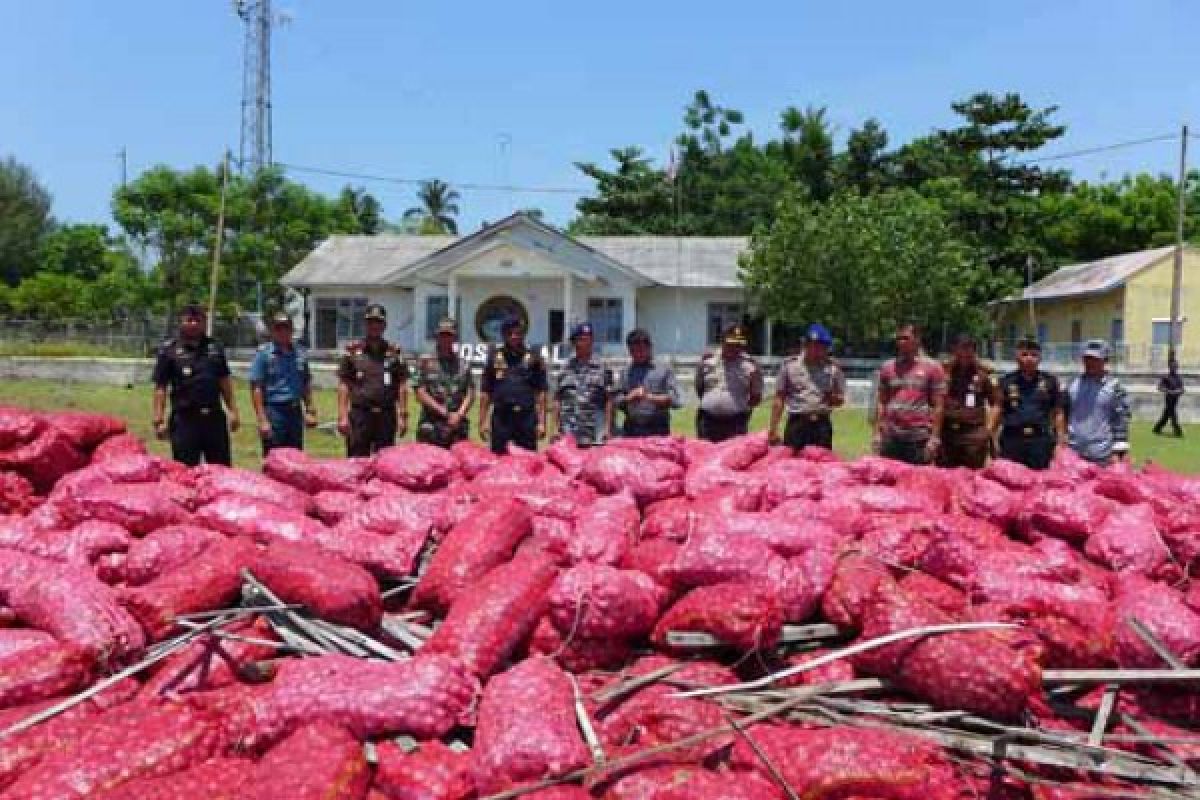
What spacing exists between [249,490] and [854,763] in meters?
2.68

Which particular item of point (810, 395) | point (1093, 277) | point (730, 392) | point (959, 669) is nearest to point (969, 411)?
point (810, 395)

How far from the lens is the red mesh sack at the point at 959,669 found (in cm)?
261

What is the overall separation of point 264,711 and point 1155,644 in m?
2.51

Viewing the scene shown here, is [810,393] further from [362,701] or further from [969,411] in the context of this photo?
[362,701]

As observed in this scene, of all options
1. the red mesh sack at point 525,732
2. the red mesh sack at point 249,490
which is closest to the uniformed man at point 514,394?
the red mesh sack at point 249,490

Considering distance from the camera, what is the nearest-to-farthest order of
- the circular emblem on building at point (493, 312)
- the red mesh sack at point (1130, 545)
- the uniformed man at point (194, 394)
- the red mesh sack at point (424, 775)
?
the red mesh sack at point (424, 775), the red mesh sack at point (1130, 545), the uniformed man at point (194, 394), the circular emblem on building at point (493, 312)

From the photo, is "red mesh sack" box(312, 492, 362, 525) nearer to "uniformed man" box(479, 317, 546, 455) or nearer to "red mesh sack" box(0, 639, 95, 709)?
"red mesh sack" box(0, 639, 95, 709)

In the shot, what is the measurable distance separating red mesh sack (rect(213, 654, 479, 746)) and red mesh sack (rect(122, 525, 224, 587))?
870 mm

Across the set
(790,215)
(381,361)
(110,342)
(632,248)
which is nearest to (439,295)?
(632,248)

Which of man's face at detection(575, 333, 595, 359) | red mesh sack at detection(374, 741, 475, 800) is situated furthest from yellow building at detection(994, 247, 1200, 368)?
red mesh sack at detection(374, 741, 475, 800)

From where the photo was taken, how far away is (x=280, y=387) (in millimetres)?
7375

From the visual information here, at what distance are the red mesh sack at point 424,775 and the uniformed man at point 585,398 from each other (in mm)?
4965

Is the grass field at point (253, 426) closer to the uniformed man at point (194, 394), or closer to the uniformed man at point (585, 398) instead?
A: the uniformed man at point (194, 394)

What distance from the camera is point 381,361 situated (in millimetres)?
7273
